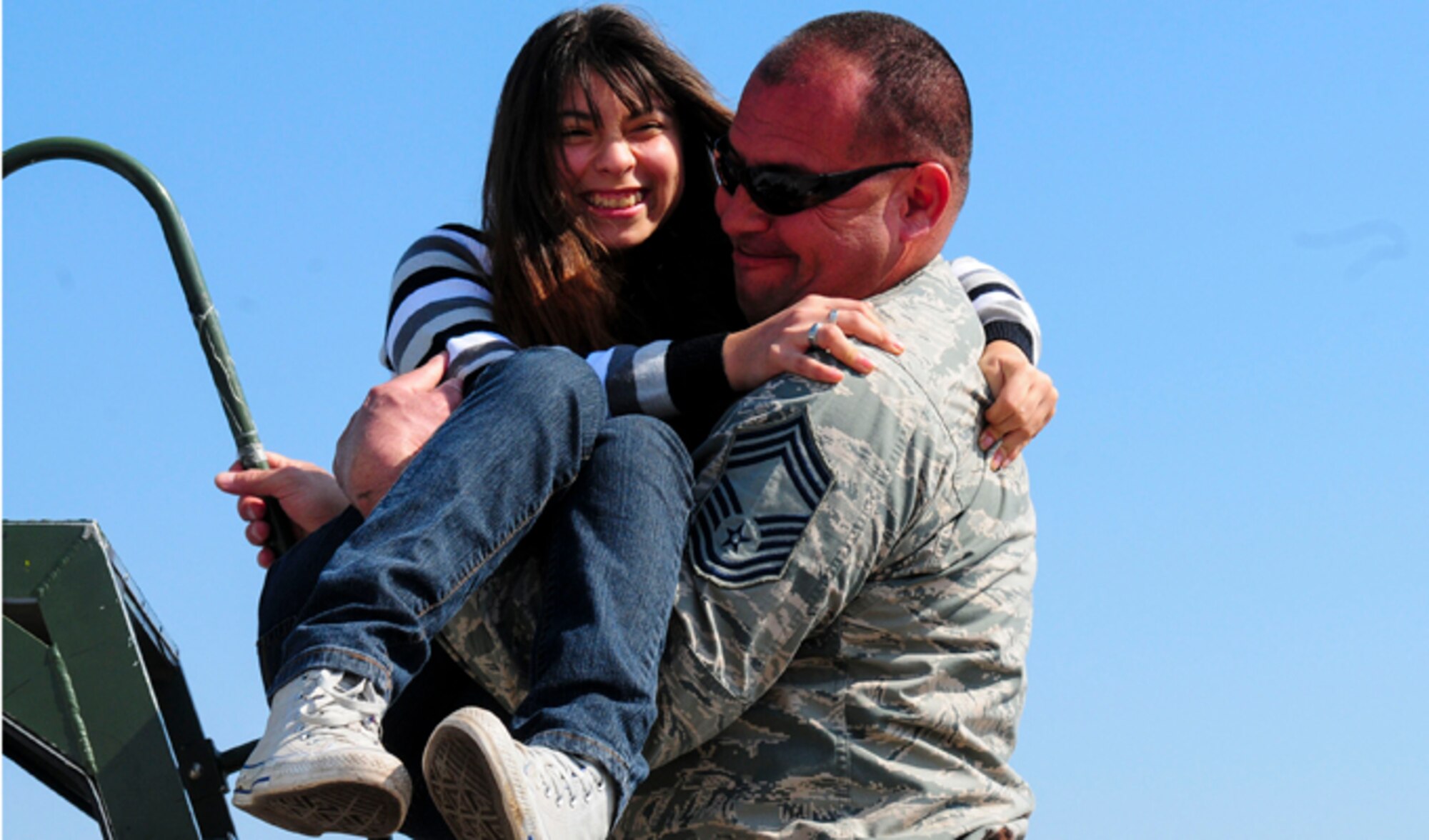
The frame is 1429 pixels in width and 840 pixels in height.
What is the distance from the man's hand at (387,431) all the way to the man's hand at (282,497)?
51 centimetres

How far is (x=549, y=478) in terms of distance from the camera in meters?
3.43

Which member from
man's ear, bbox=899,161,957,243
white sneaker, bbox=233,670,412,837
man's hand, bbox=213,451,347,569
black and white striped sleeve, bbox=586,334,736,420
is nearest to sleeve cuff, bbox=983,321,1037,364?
man's ear, bbox=899,161,957,243

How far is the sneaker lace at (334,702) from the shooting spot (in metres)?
3.08

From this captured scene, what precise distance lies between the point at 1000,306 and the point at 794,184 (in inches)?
26.8

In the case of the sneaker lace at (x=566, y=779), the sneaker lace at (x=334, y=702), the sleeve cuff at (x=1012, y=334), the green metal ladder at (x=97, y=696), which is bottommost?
→ the green metal ladder at (x=97, y=696)

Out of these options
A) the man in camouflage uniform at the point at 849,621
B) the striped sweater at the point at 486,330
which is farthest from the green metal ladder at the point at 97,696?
the man in camouflage uniform at the point at 849,621

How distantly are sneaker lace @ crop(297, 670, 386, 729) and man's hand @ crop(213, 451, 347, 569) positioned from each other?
1.37 metres

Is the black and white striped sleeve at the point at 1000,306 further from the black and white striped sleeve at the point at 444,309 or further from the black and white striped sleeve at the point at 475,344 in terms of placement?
the black and white striped sleeve at the point at 444,309

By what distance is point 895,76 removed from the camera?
14.1 feet

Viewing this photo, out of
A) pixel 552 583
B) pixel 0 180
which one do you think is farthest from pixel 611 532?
pixel 0 180

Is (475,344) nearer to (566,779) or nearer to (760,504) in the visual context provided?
(760,504)

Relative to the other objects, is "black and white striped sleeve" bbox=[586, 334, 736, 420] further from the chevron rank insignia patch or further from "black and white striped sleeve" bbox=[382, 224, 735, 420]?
the chevron rank insignia patch

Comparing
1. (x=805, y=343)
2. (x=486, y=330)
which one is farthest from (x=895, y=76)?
(x=486, y=330)

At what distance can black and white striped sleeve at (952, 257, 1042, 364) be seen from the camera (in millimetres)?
4504
